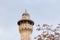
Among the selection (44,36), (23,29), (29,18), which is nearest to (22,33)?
(23,29)

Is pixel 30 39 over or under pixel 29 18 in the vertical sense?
under

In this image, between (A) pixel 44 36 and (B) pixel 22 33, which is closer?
(A) pixel 44 36

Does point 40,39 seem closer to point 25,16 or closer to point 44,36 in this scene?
point 44,36

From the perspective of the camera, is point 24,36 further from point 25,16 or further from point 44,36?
point 44,36

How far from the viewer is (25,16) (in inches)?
1034

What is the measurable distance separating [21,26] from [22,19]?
2.85 feet

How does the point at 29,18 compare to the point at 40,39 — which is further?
the point at 29,18

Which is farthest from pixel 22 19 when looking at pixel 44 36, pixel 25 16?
pixel 44 36

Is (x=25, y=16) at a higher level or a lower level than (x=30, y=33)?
higher

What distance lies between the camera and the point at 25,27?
25.0 m

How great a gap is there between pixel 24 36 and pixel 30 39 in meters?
0.76

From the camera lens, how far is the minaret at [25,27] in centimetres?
2491

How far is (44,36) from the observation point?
47.1 ft

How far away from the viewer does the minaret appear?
81.7ft
